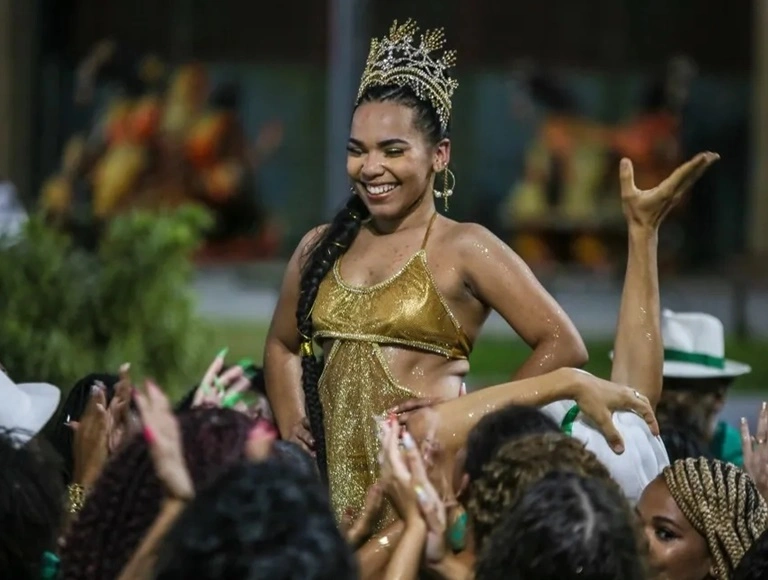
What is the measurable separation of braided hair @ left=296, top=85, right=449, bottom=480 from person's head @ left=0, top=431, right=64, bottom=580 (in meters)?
1.29

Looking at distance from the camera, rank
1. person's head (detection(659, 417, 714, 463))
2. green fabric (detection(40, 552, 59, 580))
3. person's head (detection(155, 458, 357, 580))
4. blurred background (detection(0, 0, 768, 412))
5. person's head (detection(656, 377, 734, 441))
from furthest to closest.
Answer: blurred background (detection(0, 0, 768, 412)) → person's head (detection(656, 377, 734, 441)) → person's head (detection(659, 417, 714, 463)) → green fabric (detection(40, 552, 59, 580)) → person's head (detection(155, 458, 357, 580))

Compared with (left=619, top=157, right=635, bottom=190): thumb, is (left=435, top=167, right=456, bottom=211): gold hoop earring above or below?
below

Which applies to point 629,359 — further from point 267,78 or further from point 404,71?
point 267,78

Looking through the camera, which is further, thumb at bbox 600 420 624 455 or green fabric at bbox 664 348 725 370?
green fabric at bbox 664 348 725 370

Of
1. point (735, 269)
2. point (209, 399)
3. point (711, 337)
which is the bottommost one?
point (735, 269)

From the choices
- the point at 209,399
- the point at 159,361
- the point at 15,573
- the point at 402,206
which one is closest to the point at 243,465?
the point at 15,573

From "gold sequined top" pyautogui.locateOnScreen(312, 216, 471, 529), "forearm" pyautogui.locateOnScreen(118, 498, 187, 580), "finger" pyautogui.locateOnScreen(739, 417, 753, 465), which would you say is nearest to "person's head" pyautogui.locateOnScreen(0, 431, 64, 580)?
"forearm" pyautogui.locateOnScreen(118, 498, 187, 580)

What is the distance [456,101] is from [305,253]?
1453cm

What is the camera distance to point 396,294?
15.0 ft

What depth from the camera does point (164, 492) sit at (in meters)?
3.25

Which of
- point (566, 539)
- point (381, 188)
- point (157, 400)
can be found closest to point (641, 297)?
point (381, 188)

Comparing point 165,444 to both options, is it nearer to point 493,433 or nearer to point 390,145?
point 493,433

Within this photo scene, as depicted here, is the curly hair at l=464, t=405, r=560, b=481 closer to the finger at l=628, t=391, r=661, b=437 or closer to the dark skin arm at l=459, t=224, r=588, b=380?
the finger at l=628, t=391, r=661, b=437

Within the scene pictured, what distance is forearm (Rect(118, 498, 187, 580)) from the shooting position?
3.12 m
